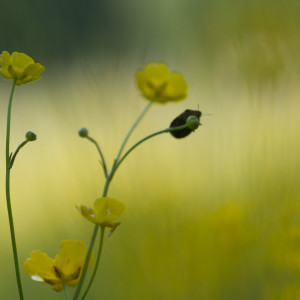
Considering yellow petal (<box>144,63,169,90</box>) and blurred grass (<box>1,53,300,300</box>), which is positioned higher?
yellow petal (<box>144,63,169,90</box>)

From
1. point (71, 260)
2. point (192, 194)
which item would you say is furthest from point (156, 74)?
point (192, 194)

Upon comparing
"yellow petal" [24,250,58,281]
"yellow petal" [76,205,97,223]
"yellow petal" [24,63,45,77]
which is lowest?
"yellow petal" [24,250,58,281]

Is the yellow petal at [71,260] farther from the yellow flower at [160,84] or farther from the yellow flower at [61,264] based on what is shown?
the yellow flower at [160,84]

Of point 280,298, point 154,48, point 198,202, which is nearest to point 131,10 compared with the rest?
point 154,48

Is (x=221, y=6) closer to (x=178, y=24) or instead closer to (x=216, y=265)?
(x=178, y=24)

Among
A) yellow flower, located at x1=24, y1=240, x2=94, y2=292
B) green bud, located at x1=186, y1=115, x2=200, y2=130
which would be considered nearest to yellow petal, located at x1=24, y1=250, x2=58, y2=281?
yellow flower, located at x1=24, y1=240, x2=94, y2=292

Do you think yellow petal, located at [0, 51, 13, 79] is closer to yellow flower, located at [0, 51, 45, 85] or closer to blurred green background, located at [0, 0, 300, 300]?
yellow flower, located at [0, 51, 45, 85]

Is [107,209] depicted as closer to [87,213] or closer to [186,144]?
[87,213]
